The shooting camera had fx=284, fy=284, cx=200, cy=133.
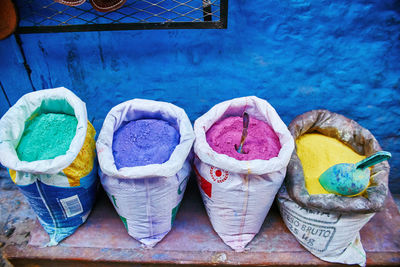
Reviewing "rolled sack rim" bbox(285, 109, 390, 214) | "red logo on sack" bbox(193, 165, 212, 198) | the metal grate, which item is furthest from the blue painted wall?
"red logo on sack" bbox(193, 165, 212, 198)

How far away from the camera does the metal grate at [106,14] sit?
1.57 meters

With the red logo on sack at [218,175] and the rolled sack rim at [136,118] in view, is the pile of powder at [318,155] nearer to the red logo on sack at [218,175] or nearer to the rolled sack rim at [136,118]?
the red logo on sack at [218,175]

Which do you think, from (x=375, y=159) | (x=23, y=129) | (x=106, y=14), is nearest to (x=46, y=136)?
(x=23, y=129)

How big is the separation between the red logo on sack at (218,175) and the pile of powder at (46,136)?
0.76 m

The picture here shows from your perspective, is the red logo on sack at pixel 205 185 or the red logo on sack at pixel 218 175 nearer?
the red logo on sack at pixel 218 175

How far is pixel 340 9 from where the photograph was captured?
1.60m

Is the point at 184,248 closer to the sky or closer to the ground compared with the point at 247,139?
closer to the ground

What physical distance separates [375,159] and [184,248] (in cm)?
112

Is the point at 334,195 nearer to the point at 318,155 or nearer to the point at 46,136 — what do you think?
the point at 318,155

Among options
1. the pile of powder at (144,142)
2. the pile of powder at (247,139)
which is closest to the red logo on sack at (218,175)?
the pile of powder at (247,139)

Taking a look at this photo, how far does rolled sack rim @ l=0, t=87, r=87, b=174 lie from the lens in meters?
1.34

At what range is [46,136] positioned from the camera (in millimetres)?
1517

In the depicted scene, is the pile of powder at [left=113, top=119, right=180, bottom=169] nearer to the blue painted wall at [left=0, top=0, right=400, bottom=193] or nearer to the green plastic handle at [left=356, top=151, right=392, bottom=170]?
the blue painted wall at [left=0, top=0, right=400, bottom=193]

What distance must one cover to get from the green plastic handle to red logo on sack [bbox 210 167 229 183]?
0.66 metres
